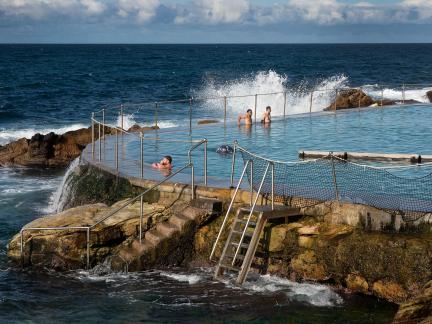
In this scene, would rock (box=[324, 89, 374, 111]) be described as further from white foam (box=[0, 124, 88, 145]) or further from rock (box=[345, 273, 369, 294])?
rock (box=[345, 273, 369, 294])

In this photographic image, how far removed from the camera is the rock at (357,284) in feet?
45.4

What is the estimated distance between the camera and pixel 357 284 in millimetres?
13938

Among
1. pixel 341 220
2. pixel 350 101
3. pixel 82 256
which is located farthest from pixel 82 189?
pixel 350 101

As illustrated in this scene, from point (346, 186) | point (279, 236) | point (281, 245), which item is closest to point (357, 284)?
point (281, 245)

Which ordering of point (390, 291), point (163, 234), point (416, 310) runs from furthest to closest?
point (163, 234)
point (390, 291)
point (416, 310)

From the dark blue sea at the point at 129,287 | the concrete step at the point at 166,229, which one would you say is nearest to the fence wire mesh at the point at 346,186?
the dark blue sea at the point at 129,287

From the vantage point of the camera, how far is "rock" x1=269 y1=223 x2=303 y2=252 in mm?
14727

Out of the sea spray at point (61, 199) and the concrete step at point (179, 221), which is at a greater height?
the concrete step at point (179, 221)

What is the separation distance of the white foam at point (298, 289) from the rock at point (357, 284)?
321 mm

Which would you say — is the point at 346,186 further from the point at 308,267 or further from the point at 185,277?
the point at 185,277

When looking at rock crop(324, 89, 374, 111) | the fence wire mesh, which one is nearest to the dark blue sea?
the fence wire mesh

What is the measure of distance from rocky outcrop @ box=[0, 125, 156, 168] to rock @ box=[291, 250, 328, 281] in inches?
665

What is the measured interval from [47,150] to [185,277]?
57.6ft

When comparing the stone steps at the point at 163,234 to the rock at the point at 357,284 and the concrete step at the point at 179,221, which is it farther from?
the rock at the point at 357,284
